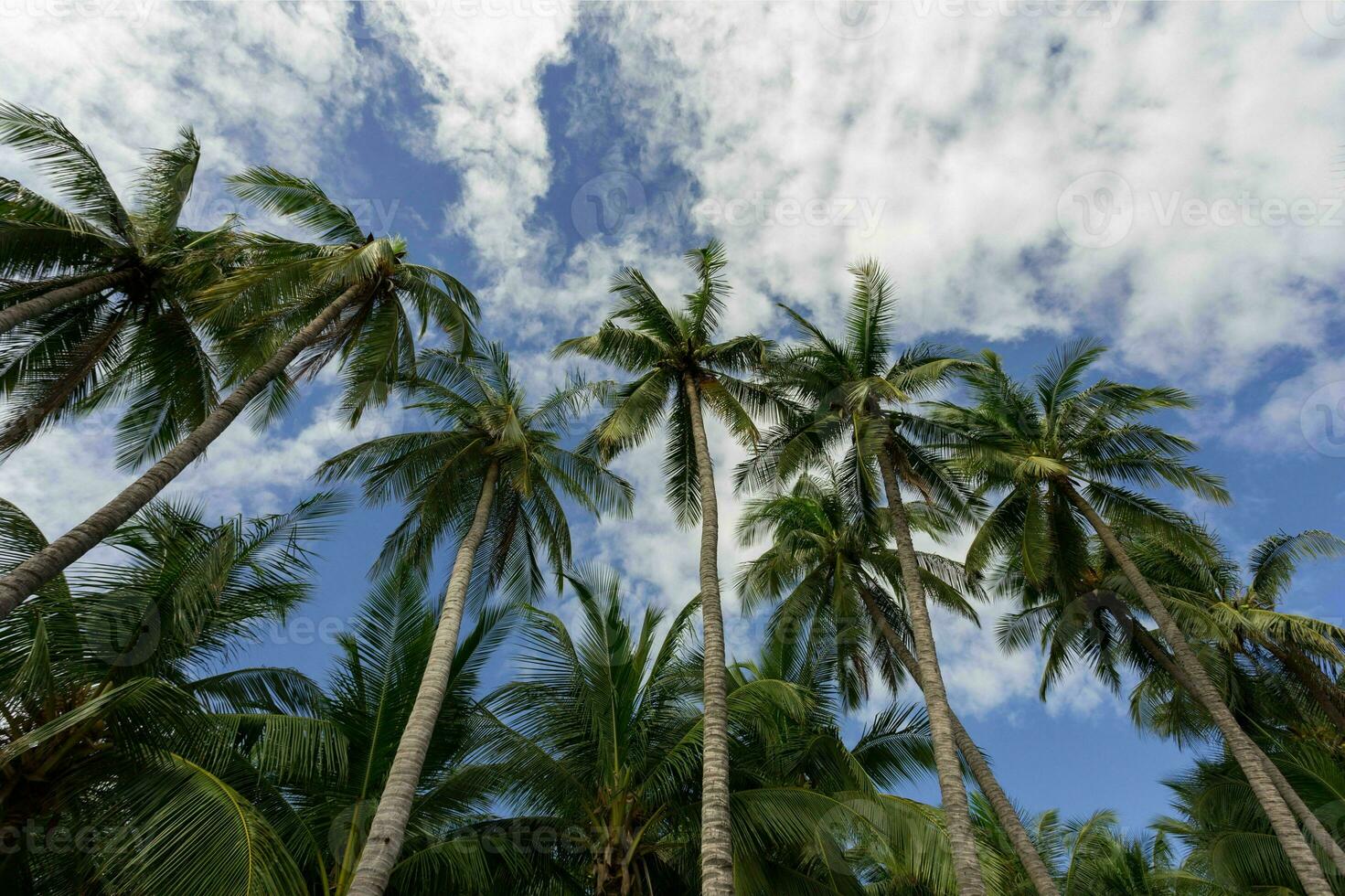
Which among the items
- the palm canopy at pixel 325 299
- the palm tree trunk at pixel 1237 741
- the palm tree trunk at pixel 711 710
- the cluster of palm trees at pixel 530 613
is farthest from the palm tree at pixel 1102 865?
the palm canopy at pixel 325 299

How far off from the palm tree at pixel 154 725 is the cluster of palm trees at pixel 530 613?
0.05 m

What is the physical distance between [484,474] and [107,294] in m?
7.20

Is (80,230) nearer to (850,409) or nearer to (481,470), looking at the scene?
(481,470)

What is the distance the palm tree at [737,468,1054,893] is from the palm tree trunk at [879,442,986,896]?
2.59 meters

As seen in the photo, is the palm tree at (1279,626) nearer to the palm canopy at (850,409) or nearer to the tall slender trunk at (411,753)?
the palm canopy at (850,409)

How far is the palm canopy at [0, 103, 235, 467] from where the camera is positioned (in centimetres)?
1088

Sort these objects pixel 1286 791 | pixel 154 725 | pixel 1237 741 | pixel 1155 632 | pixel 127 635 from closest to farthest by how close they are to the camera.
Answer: pixel 154 725 < pixel 127 635 < pixel 1237 741 < pixel 1286 791 < pixel 1155 632

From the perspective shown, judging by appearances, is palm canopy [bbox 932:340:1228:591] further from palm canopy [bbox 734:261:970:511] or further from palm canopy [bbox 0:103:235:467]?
palm canopy [bbox 0:103:235:467]

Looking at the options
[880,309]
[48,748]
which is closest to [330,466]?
[48,748]

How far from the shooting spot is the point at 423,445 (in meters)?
15.1

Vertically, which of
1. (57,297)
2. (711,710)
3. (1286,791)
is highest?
(57,297)

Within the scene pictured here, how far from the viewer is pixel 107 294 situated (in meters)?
12.3

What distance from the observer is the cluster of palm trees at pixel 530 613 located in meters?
→ 8.70

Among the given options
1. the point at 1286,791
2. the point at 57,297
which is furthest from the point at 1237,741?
the point at 57,297
